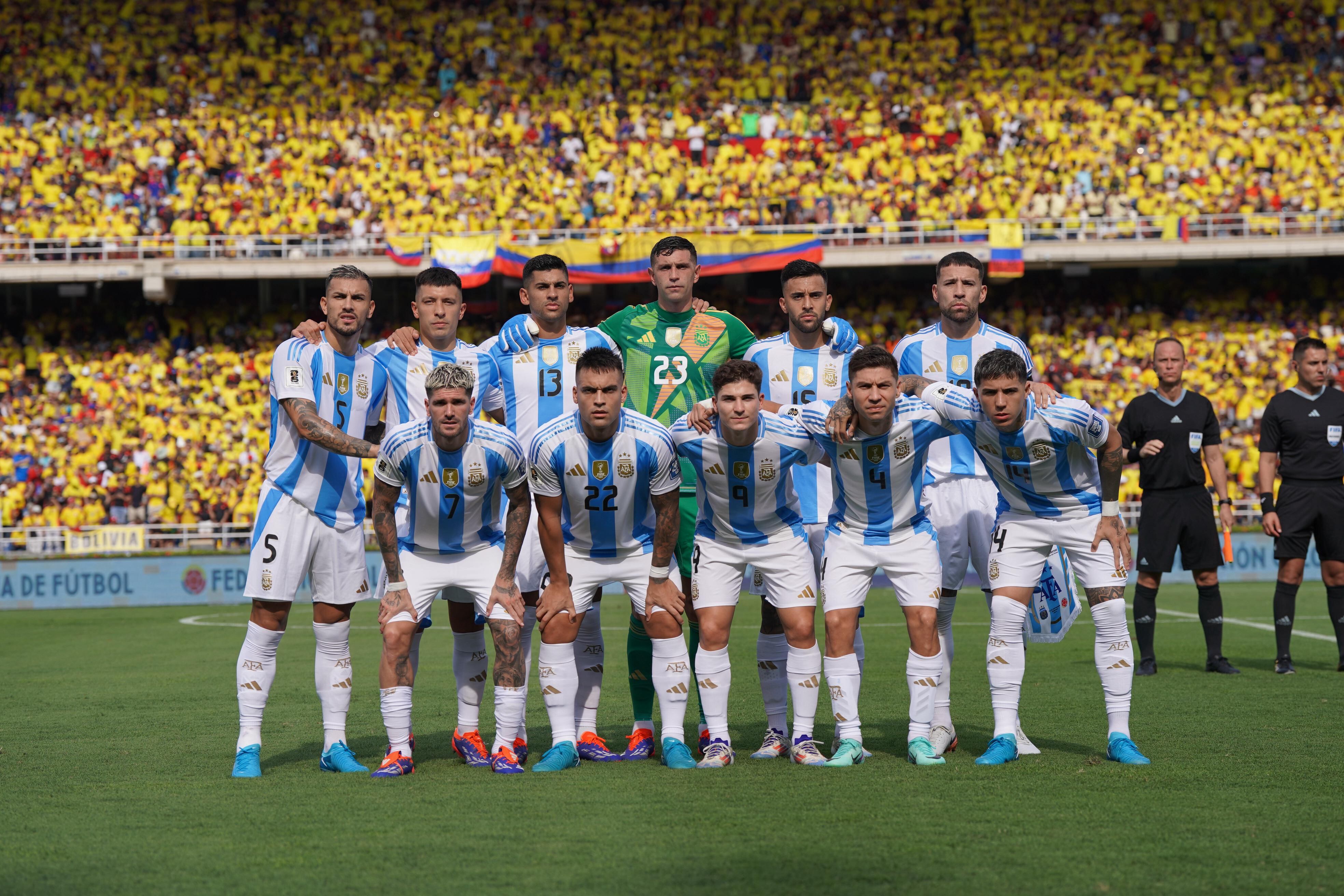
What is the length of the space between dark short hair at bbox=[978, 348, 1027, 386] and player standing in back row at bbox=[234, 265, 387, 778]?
2.99m

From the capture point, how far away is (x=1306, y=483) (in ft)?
33.6

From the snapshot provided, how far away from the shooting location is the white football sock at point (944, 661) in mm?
6668

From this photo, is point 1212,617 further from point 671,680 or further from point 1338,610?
point 671,680

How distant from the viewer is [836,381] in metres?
7.23

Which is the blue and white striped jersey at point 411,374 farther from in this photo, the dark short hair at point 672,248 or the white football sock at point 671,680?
the white football sock at point 671,680

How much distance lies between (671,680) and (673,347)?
6.20 feet

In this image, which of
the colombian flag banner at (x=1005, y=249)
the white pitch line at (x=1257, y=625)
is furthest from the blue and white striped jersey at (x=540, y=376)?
the colombian flag banner at (x=1005, y=249)

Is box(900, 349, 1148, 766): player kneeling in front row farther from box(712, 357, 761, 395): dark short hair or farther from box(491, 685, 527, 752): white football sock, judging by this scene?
box(491, 685, 527, 752): white football sock

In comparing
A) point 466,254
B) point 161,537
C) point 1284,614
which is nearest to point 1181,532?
point 1284,614

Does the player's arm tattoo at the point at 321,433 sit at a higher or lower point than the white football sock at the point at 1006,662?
higher

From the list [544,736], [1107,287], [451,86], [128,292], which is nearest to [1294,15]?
[1107,287]

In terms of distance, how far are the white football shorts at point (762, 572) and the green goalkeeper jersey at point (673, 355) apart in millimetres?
1057

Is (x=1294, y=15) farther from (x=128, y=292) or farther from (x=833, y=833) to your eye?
(x=833, y=833)

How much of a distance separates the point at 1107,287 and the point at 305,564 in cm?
2311
